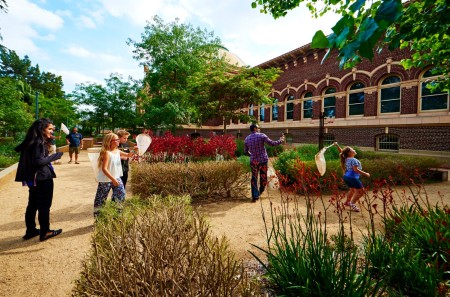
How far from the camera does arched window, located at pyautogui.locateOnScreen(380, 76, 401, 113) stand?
14.6 meters

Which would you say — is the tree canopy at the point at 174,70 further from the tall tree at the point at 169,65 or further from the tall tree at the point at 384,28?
the tall tree at the point at 384,28

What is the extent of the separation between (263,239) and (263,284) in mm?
1767

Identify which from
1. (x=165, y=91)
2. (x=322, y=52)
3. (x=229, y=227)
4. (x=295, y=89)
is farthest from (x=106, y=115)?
(x=229, y=227)

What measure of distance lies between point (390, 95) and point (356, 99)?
2182 millimetres

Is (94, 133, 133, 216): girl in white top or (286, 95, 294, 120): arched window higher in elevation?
(286, 95, 294, 120): arched window

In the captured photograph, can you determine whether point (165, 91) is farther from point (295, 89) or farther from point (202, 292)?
point (202, 292)

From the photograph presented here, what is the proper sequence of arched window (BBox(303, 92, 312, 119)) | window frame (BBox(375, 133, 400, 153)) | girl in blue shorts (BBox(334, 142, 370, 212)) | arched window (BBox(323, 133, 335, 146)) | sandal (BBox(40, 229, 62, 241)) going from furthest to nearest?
arched window (BBox(303, 92, 312, 119))
arched window (BBox(323, 133, 335, 146))
window frame (BBox(375, 133, 400, 153))
girl in blue shorts (BBox(334, 142, 370, 212))
sandal (BBox(40, 229, 62, 241))

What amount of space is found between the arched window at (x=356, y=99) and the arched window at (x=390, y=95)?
1299 mm

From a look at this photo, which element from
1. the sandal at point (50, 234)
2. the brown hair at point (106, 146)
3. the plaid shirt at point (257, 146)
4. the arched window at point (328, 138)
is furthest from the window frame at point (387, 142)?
the sandal at point (50, 234)

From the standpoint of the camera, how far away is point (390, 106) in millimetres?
15055

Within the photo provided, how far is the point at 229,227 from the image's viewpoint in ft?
15.5

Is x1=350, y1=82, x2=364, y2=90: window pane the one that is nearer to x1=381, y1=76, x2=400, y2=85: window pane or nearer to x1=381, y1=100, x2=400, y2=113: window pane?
x1=381, y1=76, x2=400, y2=85: window pane

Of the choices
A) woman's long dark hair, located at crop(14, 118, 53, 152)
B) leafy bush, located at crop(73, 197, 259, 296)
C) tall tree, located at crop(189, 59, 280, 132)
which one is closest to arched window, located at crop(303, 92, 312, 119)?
tall tree, located at crop(189, 59, 280, 132)

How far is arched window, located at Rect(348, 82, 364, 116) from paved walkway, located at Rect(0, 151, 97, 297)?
17417mm
